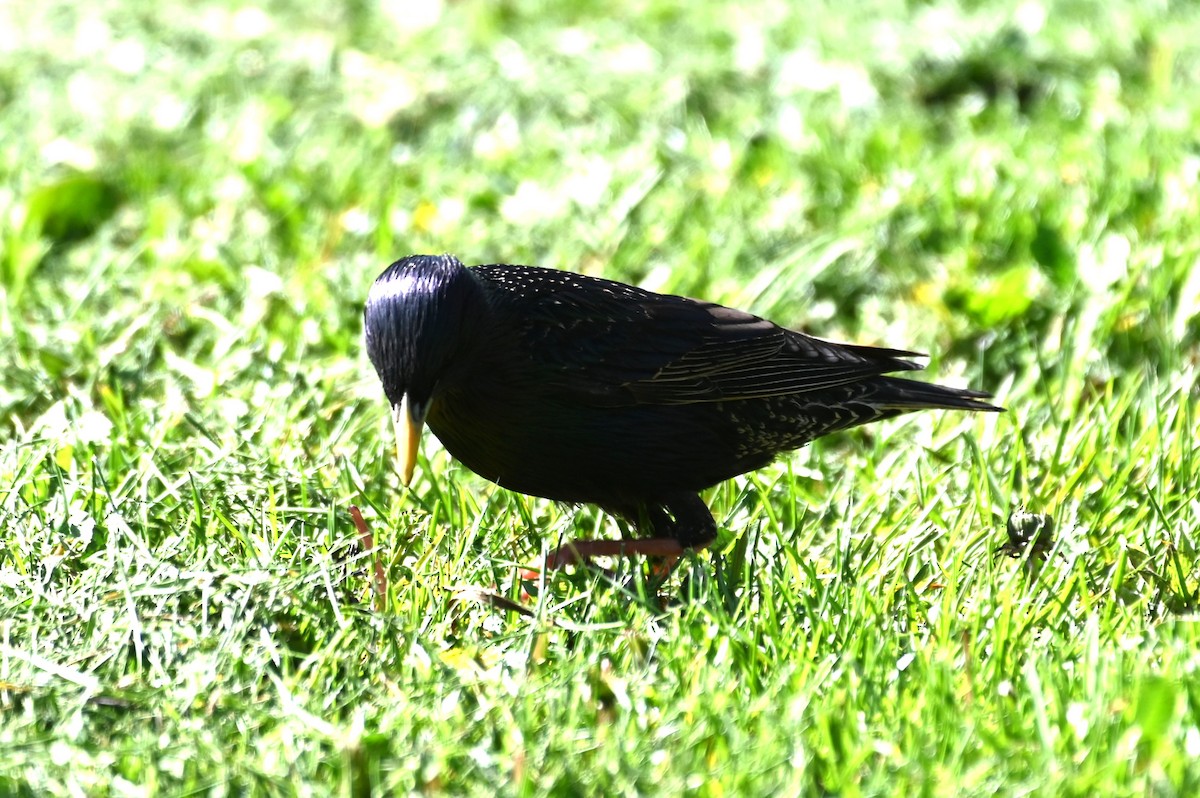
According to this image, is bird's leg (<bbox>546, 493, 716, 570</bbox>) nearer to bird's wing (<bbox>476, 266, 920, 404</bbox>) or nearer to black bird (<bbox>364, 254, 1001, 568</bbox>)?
black bird (<bbox>364, 254, 1001, 568</bbox>)

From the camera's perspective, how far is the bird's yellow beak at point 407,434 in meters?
3.56

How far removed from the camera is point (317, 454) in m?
4.42

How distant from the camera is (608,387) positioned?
13.1ft

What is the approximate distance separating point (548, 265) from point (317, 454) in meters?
1.55

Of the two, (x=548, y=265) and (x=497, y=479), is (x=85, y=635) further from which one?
(x=548, y=265)

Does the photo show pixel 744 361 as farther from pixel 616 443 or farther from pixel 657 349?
pixel 616 443

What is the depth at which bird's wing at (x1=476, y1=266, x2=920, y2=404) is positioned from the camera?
398 cm

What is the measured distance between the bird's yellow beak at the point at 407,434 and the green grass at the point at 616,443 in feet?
0.84

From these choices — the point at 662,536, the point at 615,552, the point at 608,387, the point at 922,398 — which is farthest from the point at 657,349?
the point at 922,398

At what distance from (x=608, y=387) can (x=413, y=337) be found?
0.59 metres

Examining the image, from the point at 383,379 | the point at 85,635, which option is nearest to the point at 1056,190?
the point at 383,379

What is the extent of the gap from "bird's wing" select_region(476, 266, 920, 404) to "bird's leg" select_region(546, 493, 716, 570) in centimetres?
28

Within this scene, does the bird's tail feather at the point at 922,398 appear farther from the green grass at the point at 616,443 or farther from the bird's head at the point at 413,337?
the bird's head at the point at 413,337

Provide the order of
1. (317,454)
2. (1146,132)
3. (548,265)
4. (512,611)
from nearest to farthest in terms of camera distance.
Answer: (512,611) → (317,454) → (548,265) → (1146,132)
